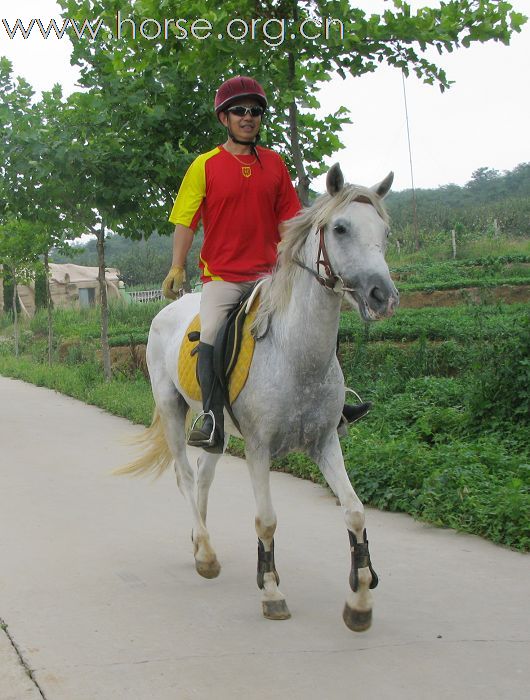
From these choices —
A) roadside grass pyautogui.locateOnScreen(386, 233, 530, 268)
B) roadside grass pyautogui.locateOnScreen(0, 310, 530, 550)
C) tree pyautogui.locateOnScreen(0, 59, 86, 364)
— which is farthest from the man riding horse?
roadside grass pyautogui.locateOnScreen(386, 233, 530, 268)

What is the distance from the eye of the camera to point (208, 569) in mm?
5305

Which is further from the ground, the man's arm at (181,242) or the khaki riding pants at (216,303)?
the man's arm at (181,242)

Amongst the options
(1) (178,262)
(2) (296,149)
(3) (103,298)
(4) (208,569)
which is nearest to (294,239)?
(1) (178,262)

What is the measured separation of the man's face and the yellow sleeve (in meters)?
0.16

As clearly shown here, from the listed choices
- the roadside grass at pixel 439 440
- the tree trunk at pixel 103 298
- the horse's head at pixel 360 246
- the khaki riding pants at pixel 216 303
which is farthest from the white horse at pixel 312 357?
the tree trunk at pixel 103 298

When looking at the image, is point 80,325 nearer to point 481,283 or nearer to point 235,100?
point 481,283

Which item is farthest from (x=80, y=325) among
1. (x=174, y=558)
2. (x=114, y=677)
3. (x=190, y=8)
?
(x=114, y=677)

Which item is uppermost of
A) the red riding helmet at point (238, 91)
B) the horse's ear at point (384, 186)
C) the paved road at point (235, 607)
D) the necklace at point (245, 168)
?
the red riding helmet at point (238, 91)

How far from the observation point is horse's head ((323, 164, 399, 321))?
398 centimetres

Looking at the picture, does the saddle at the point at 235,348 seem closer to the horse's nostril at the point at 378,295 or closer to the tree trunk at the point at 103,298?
the horse's nostril at the point at 378,295

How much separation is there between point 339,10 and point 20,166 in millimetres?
5576

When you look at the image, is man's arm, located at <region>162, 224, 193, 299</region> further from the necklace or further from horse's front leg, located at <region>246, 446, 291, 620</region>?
horse's front leg, located at <region>246, 446, 291, 620</region>

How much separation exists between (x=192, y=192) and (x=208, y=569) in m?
2.09

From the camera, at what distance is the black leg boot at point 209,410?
4902 millimetres
